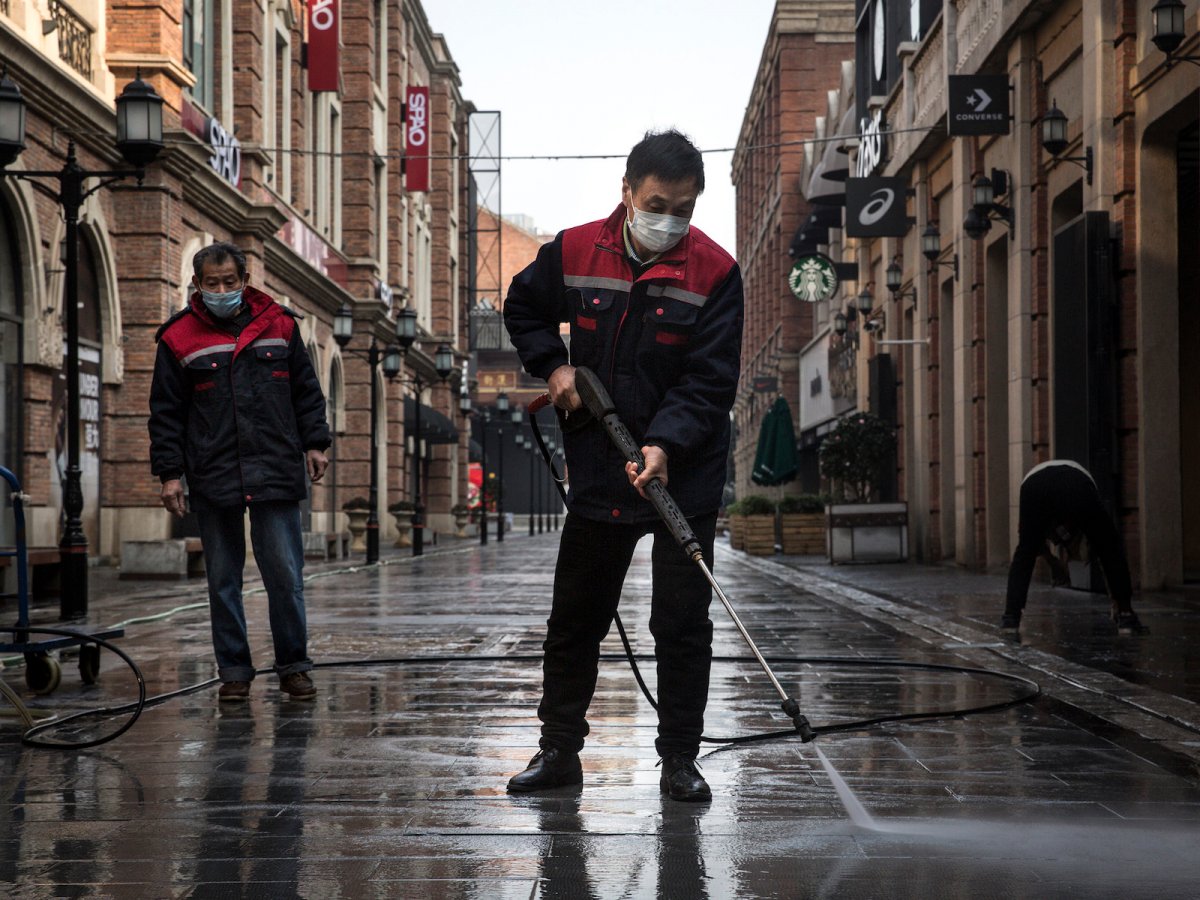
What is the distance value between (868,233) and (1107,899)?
2343 centimetres

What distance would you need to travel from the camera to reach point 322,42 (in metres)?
34.0

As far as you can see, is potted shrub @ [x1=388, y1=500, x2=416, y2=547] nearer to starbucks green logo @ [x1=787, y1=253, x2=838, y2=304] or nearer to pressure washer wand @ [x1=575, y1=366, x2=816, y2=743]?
starbucks green logo @ [x1=787, y1=253, x2=838, y2=304]

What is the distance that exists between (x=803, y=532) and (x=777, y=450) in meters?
3.75

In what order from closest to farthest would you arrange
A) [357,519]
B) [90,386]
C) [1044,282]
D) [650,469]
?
[650,469]
[1044,282]
[90,386]
[357,519]

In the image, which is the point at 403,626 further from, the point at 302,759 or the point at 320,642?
the point at 302,759

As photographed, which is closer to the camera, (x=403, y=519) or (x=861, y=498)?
(x=861, y=498)

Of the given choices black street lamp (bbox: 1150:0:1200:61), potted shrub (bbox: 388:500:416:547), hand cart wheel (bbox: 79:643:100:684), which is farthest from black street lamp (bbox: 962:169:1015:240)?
potted shrub (bbox: 388:500:416:547)

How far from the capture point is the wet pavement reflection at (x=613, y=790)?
3730mm

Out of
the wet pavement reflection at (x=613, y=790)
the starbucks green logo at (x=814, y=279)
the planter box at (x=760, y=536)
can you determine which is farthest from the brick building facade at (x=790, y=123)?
the wet pavement reflection at (x=613, y=790)

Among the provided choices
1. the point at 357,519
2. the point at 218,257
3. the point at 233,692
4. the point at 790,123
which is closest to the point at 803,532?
the point at 357,519

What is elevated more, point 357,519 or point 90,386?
point 90,386

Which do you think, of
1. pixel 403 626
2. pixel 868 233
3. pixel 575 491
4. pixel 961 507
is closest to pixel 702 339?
pixel 575 491

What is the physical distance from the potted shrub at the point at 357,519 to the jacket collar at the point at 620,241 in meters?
28.5

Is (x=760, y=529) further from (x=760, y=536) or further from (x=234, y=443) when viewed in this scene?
(x=234, y=443)
